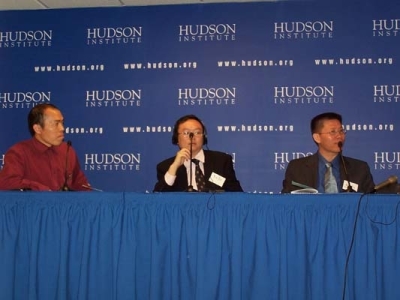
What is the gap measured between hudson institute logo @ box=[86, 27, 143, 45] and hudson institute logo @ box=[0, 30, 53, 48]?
41cm

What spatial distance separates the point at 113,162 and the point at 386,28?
8.94 ft

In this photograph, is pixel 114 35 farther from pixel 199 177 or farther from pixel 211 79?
pixel 199 177

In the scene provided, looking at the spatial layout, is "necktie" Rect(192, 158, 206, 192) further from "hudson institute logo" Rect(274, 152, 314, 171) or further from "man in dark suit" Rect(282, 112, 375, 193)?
"hudson institute logo" Rect(274, 152, 314, 171)

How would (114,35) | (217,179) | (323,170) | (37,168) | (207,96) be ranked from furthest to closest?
1. (114,35)
2. (207,96)
3. (323,170)
4. (37,168)
5. (217,179)

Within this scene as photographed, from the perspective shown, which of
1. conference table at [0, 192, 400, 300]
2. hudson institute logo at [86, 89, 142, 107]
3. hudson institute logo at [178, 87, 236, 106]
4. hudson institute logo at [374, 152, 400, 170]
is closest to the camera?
conference table at [0, 192, 400, 300]

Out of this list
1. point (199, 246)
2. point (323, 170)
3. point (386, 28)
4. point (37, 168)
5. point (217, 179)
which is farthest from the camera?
point (386, 28)

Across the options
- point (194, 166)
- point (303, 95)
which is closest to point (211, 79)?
point (303, 95)

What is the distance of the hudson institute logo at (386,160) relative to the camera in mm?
4605

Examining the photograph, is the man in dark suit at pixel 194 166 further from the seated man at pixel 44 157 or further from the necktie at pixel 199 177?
the seated man at pixel 44 157

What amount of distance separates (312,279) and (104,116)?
3.03 m

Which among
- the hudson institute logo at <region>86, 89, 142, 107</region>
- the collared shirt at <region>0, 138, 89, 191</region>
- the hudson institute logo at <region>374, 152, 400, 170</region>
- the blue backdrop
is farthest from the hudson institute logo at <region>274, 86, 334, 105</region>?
the collared shirt at <region>0, 138, 89, 191</region>

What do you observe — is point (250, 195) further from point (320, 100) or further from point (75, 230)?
point (320, 100)

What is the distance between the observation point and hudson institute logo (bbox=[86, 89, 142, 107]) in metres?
4.93

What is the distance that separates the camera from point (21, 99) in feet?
16.6
